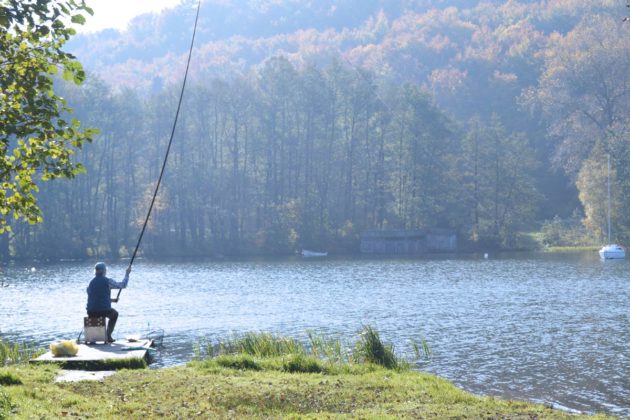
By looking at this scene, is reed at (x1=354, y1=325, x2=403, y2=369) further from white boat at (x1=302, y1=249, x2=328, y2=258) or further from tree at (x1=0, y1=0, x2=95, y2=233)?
white boat at (x1=302, y1=249, x2=328, y2=258)

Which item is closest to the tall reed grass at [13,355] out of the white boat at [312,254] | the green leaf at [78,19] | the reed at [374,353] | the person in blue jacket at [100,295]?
the person in blue jacket at [100,295]

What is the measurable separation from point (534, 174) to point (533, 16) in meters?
45.9

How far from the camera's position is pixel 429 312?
35.4 metres

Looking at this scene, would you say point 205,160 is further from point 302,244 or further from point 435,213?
point 435,213

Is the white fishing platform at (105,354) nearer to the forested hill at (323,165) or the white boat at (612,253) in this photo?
the white boat at (612,253)

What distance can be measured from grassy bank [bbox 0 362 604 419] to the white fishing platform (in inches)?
37.5

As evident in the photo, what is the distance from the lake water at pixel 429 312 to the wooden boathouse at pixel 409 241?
2107 centimetres

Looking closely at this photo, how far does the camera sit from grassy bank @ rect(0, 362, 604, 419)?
1257 centimetres

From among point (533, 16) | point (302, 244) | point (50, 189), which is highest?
point (533, 16)

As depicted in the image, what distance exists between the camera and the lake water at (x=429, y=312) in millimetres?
21734

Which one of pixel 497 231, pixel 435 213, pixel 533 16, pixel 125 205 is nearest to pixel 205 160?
pixel 125 205

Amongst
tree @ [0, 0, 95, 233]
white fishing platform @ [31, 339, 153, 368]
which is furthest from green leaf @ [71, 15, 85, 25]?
white fishing platform @ [31, 339, 153, 368]

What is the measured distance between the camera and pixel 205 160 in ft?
311

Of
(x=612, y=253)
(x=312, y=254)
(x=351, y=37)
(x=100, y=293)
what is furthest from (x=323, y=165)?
(x=351, y=37)
